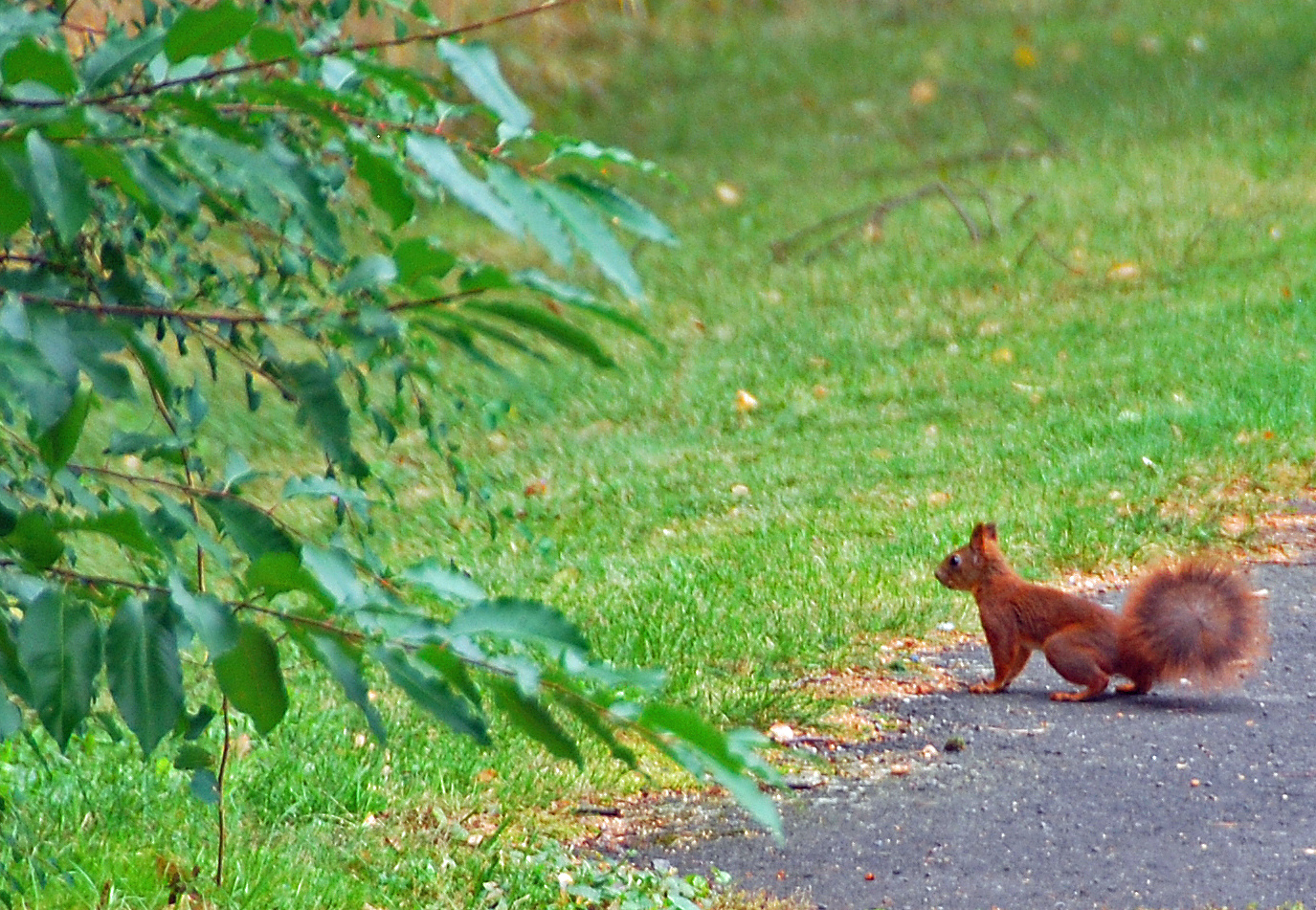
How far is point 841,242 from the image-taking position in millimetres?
13109

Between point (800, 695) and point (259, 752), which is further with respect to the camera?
point (800, 695)

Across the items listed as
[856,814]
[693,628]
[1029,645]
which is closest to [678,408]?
[693,628]

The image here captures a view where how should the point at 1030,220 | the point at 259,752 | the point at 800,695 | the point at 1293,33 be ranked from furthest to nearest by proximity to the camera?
the point at 1293,33 → the point at 1030,220 → the point at 800,695 → the point at 259,752

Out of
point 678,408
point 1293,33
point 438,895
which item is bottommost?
point 678,408

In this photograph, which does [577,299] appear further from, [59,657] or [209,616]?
[59,657]

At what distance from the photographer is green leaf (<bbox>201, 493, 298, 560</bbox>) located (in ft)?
5.99

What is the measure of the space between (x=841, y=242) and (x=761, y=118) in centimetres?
436

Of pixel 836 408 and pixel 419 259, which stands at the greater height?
pixel 419 259

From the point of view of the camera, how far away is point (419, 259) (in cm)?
152

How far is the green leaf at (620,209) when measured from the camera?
4.95 feet

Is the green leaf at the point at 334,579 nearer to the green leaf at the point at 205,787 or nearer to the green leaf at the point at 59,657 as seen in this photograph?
the green leaf at the point at 59,657

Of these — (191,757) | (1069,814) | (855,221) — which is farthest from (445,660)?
(855,221)

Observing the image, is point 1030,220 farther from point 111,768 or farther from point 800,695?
point 111,768

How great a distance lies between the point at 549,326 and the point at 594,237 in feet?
0.30
